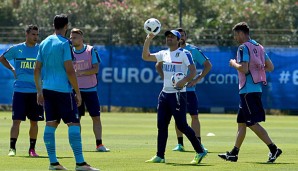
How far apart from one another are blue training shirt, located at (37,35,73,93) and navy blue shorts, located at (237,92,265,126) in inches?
131

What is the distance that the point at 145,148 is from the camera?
2009 cm

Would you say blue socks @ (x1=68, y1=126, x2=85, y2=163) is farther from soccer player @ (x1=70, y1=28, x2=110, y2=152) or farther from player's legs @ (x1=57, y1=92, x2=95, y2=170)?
soccer player @ (x1=70, y1=28, x2=110, y2=152)

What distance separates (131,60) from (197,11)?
37.7 feet

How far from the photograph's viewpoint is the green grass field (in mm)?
16002

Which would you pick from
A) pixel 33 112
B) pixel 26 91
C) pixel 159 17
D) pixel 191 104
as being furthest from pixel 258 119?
pixel 159 17

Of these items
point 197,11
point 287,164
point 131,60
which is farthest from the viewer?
point 197,11

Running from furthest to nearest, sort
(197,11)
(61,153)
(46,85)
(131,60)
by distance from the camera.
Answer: (197,11), (131,60), (61,153), (46,85)

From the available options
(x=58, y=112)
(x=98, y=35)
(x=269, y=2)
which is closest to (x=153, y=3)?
(x=269, y=2)

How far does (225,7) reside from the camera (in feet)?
161

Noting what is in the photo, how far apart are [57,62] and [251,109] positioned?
3.65m

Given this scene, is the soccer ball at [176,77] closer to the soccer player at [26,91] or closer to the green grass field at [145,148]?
the green grass field at [145,148]

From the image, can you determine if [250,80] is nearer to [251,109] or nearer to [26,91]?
[251,109]

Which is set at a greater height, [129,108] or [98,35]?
[98,35]

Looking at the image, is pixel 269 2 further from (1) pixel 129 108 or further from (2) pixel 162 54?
(2) pixel 162 54
